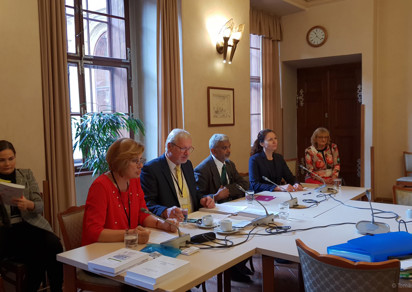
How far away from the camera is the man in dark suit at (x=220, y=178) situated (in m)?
3.41

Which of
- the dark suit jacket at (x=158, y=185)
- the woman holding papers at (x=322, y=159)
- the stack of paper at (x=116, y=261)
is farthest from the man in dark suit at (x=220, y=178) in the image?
the stack of paper at (x=116, y=261)

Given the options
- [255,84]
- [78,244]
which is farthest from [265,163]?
[255,84]

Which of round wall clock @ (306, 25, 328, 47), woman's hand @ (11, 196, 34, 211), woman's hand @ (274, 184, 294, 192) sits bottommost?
woman's hand @ (274, 184, 294, 192)

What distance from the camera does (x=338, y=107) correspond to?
6883 mm

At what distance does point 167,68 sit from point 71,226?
232cm

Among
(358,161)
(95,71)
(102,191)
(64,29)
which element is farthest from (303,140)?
(102,191)

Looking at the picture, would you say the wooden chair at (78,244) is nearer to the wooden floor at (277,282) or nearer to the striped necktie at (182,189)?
the striped necktie at (182,189)

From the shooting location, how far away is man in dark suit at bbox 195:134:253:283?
11.2ft

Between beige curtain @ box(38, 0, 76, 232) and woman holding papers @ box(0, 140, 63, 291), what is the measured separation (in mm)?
361

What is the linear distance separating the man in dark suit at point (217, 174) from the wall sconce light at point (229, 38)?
173 cm

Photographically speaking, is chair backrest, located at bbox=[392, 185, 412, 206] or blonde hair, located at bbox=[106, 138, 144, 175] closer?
blonde hair, located at bbox=[106, 138, 144, 175]

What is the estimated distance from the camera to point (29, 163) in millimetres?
3154

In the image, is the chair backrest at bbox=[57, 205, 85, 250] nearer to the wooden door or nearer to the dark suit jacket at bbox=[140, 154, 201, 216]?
the dark suit jacket at bbox=[140, 154, 201, 216]

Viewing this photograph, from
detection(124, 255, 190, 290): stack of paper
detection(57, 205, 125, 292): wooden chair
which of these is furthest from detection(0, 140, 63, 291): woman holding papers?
detection(124, 255, 190, 290): stack of paper
